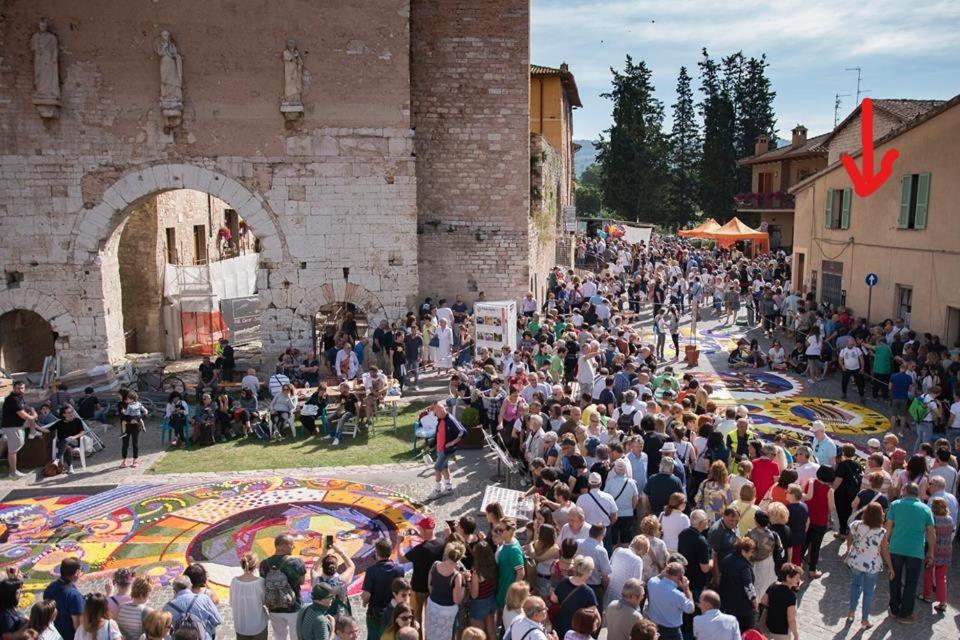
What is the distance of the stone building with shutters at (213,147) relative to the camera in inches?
696

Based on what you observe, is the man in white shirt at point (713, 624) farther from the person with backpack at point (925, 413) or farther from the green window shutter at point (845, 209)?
the green window shutter at point (845, 209)

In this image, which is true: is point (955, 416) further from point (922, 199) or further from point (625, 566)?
point (922, 199)

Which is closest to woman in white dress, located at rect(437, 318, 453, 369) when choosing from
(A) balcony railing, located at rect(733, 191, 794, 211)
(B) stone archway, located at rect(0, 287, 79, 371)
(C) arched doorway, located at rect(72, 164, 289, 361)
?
(C) arched doorway, located at rect(72, 164, 289, 361)

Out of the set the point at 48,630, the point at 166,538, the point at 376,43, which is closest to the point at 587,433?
the point at 166,538

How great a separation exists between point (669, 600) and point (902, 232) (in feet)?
54.4

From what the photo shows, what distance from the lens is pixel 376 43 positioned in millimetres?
18469

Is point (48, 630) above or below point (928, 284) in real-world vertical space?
below

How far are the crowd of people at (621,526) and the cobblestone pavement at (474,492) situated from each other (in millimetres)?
178

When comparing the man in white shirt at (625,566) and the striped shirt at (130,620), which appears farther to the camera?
the man in white shirt at (625,566)

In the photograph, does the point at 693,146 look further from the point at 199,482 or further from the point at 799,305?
the point at 199,482

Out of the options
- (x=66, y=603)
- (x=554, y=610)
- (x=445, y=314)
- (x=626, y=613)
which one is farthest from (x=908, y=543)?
(x=445, y=314)

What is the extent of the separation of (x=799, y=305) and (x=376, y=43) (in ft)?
47.3

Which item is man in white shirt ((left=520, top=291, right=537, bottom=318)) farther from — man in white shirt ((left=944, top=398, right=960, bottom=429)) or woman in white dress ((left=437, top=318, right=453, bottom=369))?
man in white shirt ((left=944, top=398, right=960, bottom=429))

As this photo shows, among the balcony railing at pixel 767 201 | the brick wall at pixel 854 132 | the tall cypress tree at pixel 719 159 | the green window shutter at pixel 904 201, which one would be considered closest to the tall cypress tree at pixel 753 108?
the tall cypress tree at pixel 719 159
